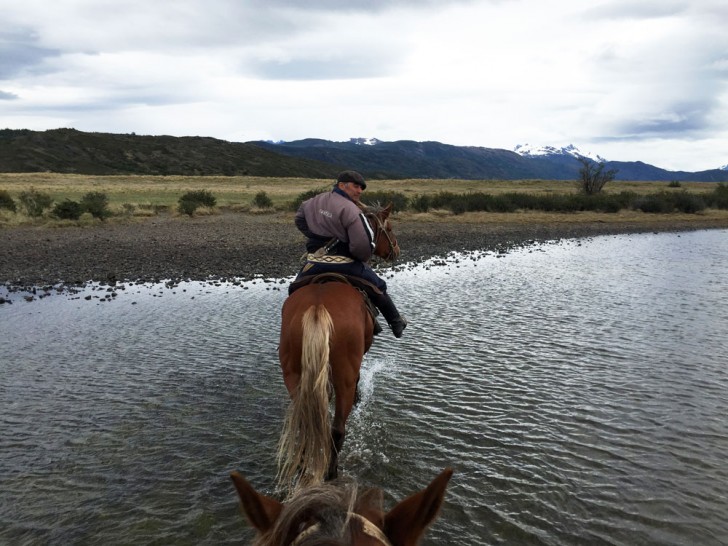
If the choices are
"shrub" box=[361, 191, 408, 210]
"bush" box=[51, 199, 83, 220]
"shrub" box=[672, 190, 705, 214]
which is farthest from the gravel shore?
"shrub" box=[672, 190, 705, 214]

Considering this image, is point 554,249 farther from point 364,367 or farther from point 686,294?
point 364,367

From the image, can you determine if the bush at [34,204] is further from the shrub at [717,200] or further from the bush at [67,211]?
the shrub at [717,200]

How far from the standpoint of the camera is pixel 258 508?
62.2 inches

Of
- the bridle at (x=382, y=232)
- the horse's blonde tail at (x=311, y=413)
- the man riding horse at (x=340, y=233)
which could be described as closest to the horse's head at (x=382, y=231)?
the bridle at (x=382, y=232)

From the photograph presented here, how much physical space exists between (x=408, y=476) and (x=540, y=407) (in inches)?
115

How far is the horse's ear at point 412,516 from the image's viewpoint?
1.56m

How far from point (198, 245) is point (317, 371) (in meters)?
22.5

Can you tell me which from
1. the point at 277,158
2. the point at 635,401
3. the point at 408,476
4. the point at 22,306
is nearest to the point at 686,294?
the point at 635,401

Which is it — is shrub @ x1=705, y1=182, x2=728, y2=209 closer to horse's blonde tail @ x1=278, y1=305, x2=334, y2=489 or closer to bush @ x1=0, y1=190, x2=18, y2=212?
horse's blonde tail @ x1=278, y1=305, x2=334, y2=489

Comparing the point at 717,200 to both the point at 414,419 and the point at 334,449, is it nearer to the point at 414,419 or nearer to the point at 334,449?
the point at 414,419

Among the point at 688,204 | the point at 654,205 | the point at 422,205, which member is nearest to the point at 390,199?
the point at 422,205

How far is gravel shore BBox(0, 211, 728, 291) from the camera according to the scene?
1886 cm

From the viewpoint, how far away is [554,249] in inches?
1097

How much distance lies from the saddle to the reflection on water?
1.92 m
